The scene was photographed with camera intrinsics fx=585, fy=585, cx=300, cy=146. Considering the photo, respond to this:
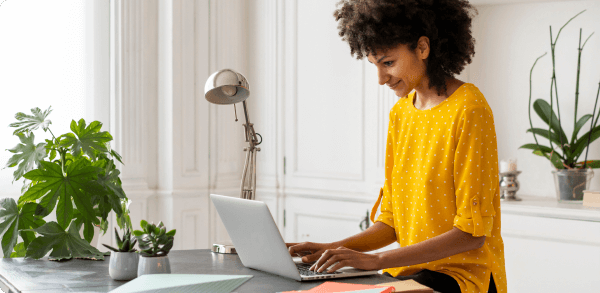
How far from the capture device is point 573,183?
9.06 feet

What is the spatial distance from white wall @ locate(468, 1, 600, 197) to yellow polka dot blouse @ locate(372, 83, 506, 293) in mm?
1598

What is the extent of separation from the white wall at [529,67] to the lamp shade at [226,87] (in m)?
1.70

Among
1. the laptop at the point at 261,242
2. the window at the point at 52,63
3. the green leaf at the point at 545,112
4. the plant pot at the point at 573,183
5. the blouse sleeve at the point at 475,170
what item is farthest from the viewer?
the window at the point at 52,63

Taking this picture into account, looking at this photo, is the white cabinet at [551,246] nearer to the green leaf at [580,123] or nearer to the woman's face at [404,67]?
the green leaf at [580,123]

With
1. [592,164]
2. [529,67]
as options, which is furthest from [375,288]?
[529,67]

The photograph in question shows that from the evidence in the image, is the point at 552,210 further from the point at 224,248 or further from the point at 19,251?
the point at 19,251

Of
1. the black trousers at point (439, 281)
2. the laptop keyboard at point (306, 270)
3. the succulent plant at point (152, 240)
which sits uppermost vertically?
the succulent plant at point (152, 240)

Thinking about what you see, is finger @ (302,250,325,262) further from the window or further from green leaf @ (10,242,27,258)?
the window

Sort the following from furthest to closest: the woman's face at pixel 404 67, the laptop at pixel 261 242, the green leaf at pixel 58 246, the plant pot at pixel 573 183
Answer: the plant pot at pixel 573 183 → the green leaf at pixel 58 246 → the woman's face at pixel 404 67 → the laptop at pixel 261 242

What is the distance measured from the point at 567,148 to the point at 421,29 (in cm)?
158

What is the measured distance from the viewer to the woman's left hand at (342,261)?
1.44 m

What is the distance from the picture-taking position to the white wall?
2.93 m

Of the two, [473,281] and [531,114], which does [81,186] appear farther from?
[531,114]

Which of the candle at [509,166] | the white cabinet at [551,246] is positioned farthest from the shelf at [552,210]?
the candle at [509,166]
